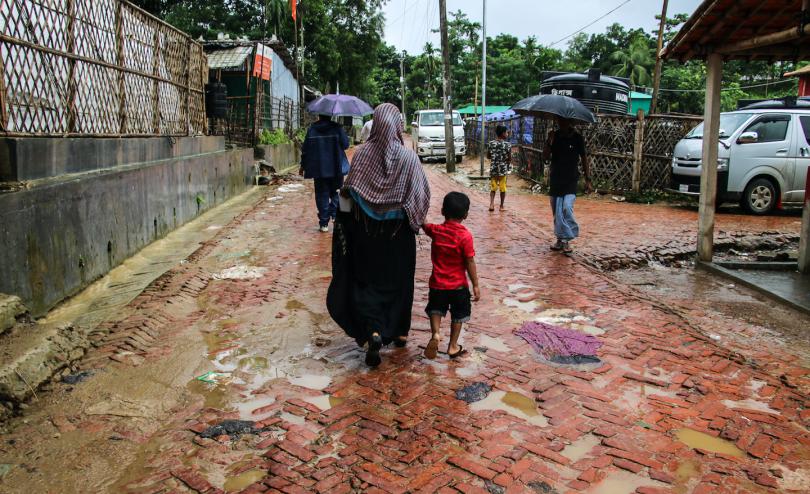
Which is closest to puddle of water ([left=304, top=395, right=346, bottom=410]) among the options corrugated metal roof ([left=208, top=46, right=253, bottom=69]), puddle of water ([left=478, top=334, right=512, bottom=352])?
puddle of water ([left=478, top=334, right=512, bottom=352])

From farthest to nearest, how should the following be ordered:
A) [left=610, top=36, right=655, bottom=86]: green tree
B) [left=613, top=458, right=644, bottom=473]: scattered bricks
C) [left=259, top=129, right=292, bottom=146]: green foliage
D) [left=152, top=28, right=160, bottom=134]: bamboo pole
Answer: [left=610, top=36, right=655, bottom=86]: green tree < [left=259, top=129, right=292, bottom=146]: green foliage < [left=152, top=28, right=160, bottom=134]: bamboo pole < [left=613, top=458, right=644, bottom=473]: scattered bricks

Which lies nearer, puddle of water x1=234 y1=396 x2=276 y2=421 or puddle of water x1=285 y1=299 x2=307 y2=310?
puddle of water x1=234 y1=396 x2=276 y2=421

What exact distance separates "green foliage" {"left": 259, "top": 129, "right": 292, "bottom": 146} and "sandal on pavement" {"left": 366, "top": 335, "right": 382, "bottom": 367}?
608 inches

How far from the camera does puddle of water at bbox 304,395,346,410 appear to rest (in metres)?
3.73

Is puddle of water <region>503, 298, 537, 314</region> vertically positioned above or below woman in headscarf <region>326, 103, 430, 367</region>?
below

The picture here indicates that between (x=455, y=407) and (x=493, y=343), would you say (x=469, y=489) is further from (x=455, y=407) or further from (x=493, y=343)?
(x=493, y=343)

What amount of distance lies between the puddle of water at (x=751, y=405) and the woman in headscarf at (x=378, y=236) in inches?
85.3

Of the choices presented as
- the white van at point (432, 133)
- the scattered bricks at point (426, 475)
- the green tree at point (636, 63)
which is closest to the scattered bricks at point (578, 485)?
the scattered bricks at point (426, 475)

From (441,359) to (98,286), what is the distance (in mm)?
3720

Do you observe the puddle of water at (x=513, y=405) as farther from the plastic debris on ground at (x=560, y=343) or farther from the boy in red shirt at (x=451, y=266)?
the plastic debris on ground at (x=560, y=343)

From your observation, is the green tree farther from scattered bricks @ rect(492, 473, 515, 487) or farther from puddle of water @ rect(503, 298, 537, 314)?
scattered bricks @ rect(492, 473, 515, 487)

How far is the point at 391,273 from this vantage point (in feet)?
14.4

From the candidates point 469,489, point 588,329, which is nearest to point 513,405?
point 469,489

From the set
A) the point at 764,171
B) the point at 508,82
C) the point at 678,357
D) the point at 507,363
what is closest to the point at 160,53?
the point at 507,363
